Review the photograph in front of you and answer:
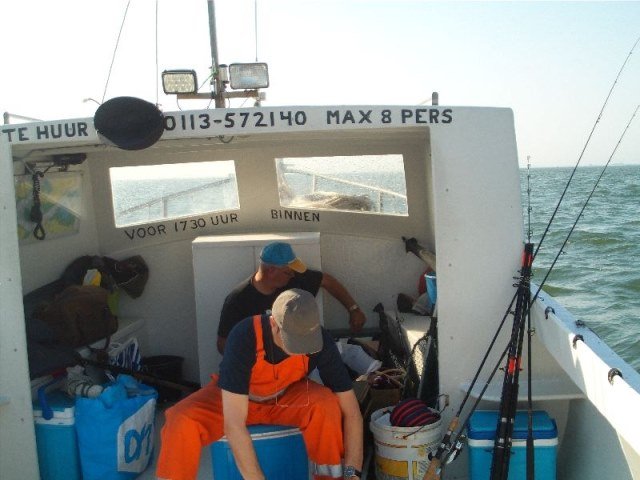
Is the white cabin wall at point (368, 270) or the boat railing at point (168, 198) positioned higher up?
the boat railing at point (168, 198)

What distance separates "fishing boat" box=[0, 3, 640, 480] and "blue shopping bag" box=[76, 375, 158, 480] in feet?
1.01

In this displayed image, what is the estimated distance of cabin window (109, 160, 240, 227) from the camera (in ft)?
19.5

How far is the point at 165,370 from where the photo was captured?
5668mm

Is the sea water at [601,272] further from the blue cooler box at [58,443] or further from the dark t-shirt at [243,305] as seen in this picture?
the blue cooler box at [58,443]

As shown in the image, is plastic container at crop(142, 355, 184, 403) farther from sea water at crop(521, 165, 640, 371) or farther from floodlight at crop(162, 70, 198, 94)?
sea water at crop(521, 165, 640, 371)

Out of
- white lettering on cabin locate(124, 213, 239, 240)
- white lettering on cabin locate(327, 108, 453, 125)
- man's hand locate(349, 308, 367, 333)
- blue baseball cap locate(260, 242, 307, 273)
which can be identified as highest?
white lettering on cabin locate(327, 108, 453, 125)

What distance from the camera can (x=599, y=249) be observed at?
21.4 metres

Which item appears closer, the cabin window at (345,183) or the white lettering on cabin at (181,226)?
the cabin window at (345,183)

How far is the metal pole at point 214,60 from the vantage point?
5500mm

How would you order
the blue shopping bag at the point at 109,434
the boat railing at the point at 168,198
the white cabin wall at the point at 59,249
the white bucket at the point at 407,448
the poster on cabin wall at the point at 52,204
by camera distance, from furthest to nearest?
the boat railing at the point at 168,198 → the white cabin wall at the point at 59,249 → the poster on cabin wall at the point at 52,204 → the blue shopping bag at the point at 109,434 → the white bucket at the point at 407,448

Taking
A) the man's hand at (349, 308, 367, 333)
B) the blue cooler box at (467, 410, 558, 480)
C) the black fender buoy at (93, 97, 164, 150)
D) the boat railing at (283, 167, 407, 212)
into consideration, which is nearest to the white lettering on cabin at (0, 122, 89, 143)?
the black fender buoy at (93, 97, 164, 150)

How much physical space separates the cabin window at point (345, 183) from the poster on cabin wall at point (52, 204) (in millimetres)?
1744

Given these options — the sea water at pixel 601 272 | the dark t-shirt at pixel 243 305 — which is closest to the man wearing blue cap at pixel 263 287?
the dark t-shirt at pixel 243 305

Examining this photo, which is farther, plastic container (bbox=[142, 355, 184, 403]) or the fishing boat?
plastic container (bbox=[142, 355, 184, 403])
